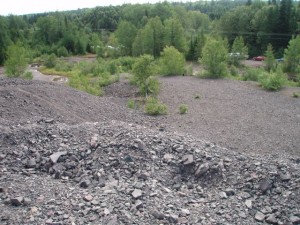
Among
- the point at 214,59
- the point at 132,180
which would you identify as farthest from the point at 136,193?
the point at 214,59

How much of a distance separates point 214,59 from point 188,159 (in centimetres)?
1911

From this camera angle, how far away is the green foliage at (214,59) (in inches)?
1078

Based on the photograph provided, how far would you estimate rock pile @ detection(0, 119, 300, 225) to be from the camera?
7.66 metres

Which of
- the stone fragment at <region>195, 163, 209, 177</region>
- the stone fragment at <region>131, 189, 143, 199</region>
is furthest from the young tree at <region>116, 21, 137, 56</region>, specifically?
the stone fragment at <region>131, 189, 143, 199</region>

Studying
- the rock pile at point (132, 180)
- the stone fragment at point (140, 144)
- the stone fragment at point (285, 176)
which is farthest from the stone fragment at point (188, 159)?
the stone fragment at point (285, 176)

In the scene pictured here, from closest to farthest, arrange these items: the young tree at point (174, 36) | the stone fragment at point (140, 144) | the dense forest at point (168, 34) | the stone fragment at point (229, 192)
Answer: the stone fragment at point (229, 192)
the stone fragment at point (140, 144)
the young tree at point (174, 36)
the dense forest at point (168, 34)

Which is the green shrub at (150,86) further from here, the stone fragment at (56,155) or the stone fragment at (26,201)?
the stone fragment at (26,201)

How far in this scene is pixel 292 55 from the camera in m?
35.8

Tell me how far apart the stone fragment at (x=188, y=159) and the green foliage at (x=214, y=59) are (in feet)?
61.5

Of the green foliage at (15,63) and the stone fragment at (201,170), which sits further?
the green foliage at (15,63)

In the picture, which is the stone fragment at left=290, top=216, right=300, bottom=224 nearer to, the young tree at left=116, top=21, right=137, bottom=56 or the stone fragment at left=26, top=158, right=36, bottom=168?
the stone fragment at left=26, top=158, right=36, bottom=168

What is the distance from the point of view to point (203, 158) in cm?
1006

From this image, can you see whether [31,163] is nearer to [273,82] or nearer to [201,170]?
[201,170]

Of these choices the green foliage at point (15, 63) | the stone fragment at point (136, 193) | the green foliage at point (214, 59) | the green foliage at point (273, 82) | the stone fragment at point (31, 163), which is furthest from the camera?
the green foliage at point (214, 59)
